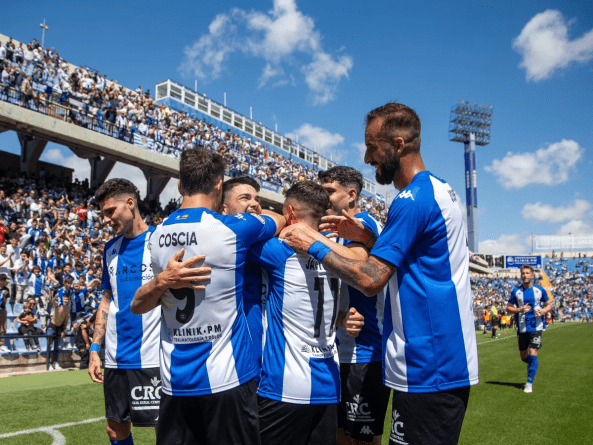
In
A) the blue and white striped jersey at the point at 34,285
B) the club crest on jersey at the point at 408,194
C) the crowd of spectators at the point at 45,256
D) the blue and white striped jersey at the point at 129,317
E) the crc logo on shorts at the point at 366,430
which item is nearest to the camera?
the club crest on jersey at the point at 408,194

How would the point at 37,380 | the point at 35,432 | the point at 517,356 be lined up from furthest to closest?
the point at 517,356 < the point at 37,380 < the point at 35,432

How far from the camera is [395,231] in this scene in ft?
7.70

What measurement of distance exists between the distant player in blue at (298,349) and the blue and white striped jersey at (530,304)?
7755 mm

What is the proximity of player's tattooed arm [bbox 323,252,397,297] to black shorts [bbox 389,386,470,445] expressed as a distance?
58cm

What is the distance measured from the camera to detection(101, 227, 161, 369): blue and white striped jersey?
3932mm

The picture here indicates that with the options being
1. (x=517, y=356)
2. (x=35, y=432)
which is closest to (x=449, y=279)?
(x=35, y=432)

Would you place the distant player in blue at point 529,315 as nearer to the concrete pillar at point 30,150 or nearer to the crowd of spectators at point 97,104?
the crowd of spectators at point 97,104

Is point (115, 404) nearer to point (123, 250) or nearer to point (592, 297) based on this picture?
point (123, 250)

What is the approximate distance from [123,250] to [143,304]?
1.57 m

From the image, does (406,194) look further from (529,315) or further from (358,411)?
(529,315)

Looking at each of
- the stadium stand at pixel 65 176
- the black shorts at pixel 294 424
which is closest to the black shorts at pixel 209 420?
the black shorts at pixel 294 424

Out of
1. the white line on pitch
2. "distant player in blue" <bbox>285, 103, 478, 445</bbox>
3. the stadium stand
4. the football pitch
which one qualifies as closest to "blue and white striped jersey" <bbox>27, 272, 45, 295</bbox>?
the stadium stand

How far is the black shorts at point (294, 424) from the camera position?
275 centimetres

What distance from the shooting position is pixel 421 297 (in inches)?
93.0
